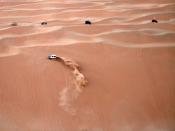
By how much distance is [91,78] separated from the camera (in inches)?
57.9

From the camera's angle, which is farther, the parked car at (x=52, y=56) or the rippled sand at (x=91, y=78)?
the parked car at (x=52, y=56)

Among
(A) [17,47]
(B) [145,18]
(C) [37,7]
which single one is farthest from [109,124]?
(C) [37,7]

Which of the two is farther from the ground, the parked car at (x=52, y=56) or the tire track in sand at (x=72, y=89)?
the parked car at (x=52, y=56)

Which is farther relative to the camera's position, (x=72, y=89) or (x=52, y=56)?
(x=52, y=56)

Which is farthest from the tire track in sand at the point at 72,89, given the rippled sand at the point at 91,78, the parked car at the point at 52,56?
the parked car at the point at 52,56

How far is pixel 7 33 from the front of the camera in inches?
83.4

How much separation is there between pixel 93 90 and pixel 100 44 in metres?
0.47

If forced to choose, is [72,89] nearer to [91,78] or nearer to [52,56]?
[91,78]

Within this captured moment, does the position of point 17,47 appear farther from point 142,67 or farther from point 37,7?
point 37,7

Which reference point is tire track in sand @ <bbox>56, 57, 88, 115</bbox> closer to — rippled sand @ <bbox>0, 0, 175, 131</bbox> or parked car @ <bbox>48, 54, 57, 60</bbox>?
rippled sand @ <bbox>0, 0, 175, 131</bbox>

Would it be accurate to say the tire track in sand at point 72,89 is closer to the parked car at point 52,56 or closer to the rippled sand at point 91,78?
the rippled sand at point 91,78

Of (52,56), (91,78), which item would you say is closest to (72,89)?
(91,78)

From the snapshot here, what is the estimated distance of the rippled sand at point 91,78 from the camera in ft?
4.13

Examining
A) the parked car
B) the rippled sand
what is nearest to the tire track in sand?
the rippled sand
